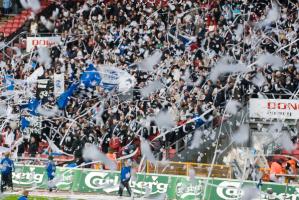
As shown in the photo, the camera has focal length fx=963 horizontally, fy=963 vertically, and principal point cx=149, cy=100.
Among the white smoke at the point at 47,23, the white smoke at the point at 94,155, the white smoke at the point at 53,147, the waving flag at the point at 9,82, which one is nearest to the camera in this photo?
the white smoke at the point at 94,155

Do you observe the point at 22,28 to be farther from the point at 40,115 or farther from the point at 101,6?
the point at 40,115

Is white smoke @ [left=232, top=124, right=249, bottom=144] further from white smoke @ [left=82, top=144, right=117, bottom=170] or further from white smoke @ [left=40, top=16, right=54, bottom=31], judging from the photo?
white smoke @ [left=40, top=16, right=54, bottom=31]

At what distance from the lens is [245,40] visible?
27.5m

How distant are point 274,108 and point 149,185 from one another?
4079 millimetres

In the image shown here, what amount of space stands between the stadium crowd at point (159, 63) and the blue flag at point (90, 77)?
24 cm

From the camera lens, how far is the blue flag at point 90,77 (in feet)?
93.2

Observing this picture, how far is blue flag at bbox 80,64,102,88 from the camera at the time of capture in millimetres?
28422

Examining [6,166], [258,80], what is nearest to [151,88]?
[258,80]

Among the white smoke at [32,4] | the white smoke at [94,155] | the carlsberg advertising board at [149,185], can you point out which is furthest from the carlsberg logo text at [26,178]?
the white smoke at [32,4]

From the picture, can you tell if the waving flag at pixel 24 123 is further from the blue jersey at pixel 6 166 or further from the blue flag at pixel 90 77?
the blue jersey at pixel 6 166

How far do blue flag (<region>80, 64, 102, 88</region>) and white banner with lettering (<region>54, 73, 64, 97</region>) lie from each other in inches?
23.6

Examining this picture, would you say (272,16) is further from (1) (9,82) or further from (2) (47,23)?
(2) (47,23)

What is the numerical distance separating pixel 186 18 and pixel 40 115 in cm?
551

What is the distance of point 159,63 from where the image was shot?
92.1 feet
